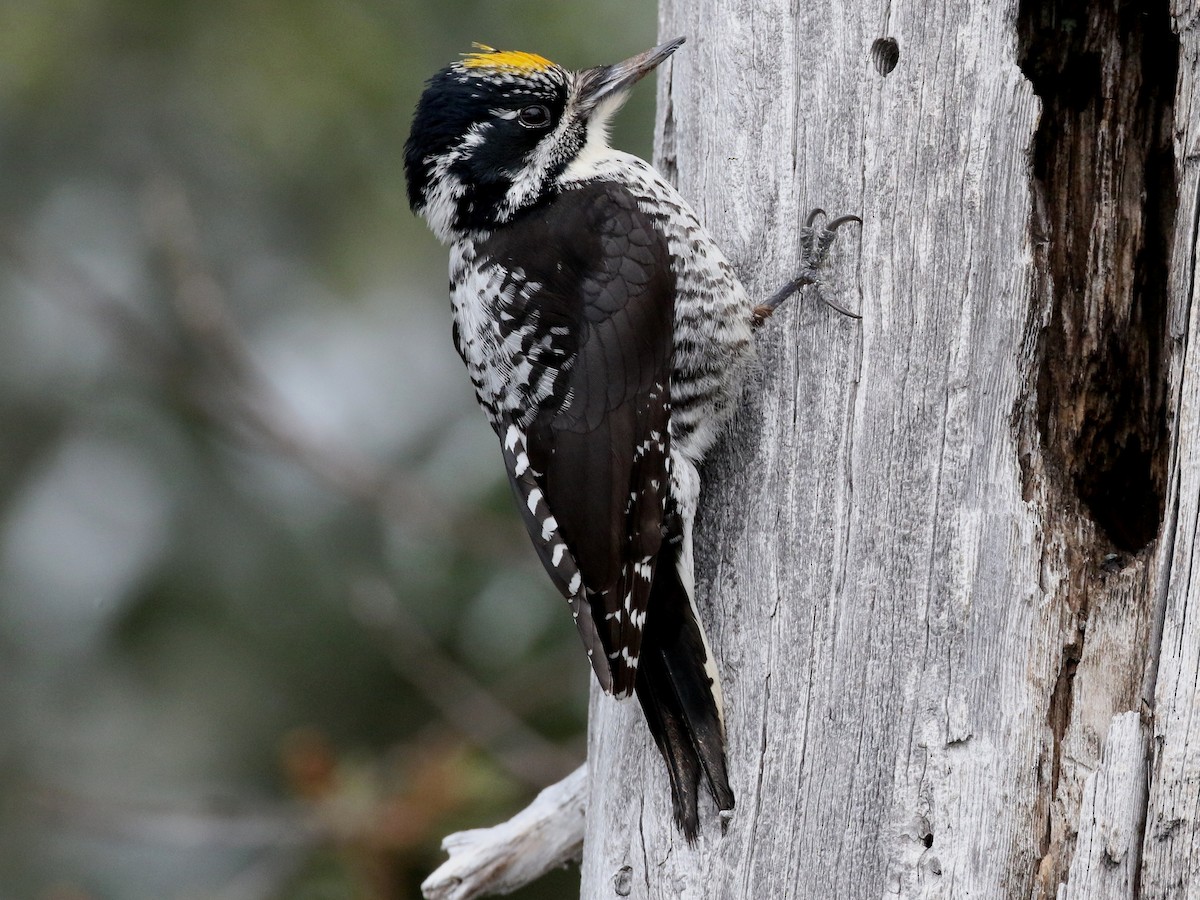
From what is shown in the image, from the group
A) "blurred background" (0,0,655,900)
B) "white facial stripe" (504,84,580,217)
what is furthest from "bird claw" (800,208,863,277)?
"blurred background" (0,0,655,900)

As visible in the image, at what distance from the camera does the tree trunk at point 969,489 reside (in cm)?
250

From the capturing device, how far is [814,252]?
289 centimetres

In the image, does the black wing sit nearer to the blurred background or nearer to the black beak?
the black beak

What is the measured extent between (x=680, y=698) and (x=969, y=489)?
2.46 feet

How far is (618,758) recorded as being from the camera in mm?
3084

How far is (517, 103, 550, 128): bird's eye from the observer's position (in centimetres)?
344

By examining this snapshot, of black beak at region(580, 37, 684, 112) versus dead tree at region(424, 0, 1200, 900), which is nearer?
dead tree at region(424, 0, 1200, 900)

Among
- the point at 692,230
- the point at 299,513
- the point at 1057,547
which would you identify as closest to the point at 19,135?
the point at 299,513

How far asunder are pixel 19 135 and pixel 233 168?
3.23 ft

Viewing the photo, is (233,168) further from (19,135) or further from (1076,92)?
(1076,92)

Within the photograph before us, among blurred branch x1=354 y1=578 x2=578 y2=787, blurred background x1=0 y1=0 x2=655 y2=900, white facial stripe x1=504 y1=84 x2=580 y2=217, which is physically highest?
blurred background x1=0 y1=0 x2=655 y2=900

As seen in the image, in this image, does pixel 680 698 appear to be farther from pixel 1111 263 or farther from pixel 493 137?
pixel 493 137

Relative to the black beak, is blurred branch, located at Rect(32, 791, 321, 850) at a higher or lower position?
lower

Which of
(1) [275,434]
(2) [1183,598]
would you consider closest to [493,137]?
(2) [1183,598]
